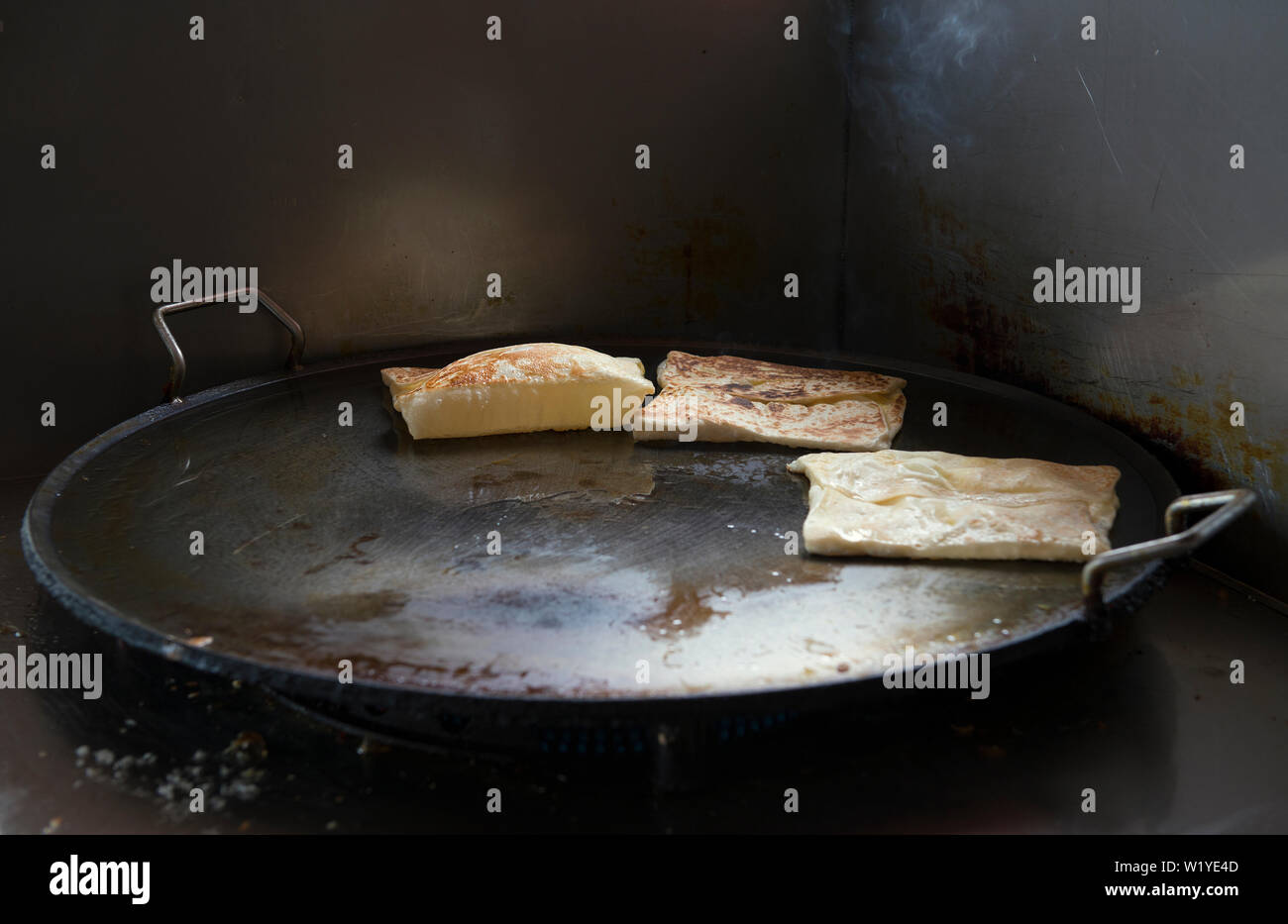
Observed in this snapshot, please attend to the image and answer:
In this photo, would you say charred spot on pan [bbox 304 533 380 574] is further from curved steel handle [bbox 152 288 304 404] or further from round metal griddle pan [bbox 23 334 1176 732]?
curved steel handle [bbox 152 288 304 404]

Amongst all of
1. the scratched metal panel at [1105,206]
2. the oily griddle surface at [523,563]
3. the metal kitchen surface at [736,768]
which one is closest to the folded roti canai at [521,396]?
the oily griddle surface at [523,563]

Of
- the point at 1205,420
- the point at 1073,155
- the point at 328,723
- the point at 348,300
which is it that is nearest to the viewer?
the point at 328,723

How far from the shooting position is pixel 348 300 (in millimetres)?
3527

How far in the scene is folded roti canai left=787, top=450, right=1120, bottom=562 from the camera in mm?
2018

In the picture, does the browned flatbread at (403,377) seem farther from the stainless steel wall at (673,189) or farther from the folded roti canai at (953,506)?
the folded roti canai at (953,506)

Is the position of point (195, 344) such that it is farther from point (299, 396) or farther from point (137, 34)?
point (137, 34)

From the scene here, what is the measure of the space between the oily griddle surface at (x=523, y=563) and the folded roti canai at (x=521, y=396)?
0.05m

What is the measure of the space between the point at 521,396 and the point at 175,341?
120 centimetres

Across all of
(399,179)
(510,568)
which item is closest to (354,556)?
(510,568)

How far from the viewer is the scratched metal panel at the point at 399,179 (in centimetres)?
312

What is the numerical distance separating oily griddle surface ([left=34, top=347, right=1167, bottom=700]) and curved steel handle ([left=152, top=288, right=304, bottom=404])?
0.14 metres

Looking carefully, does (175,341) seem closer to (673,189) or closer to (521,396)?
(521,396)
